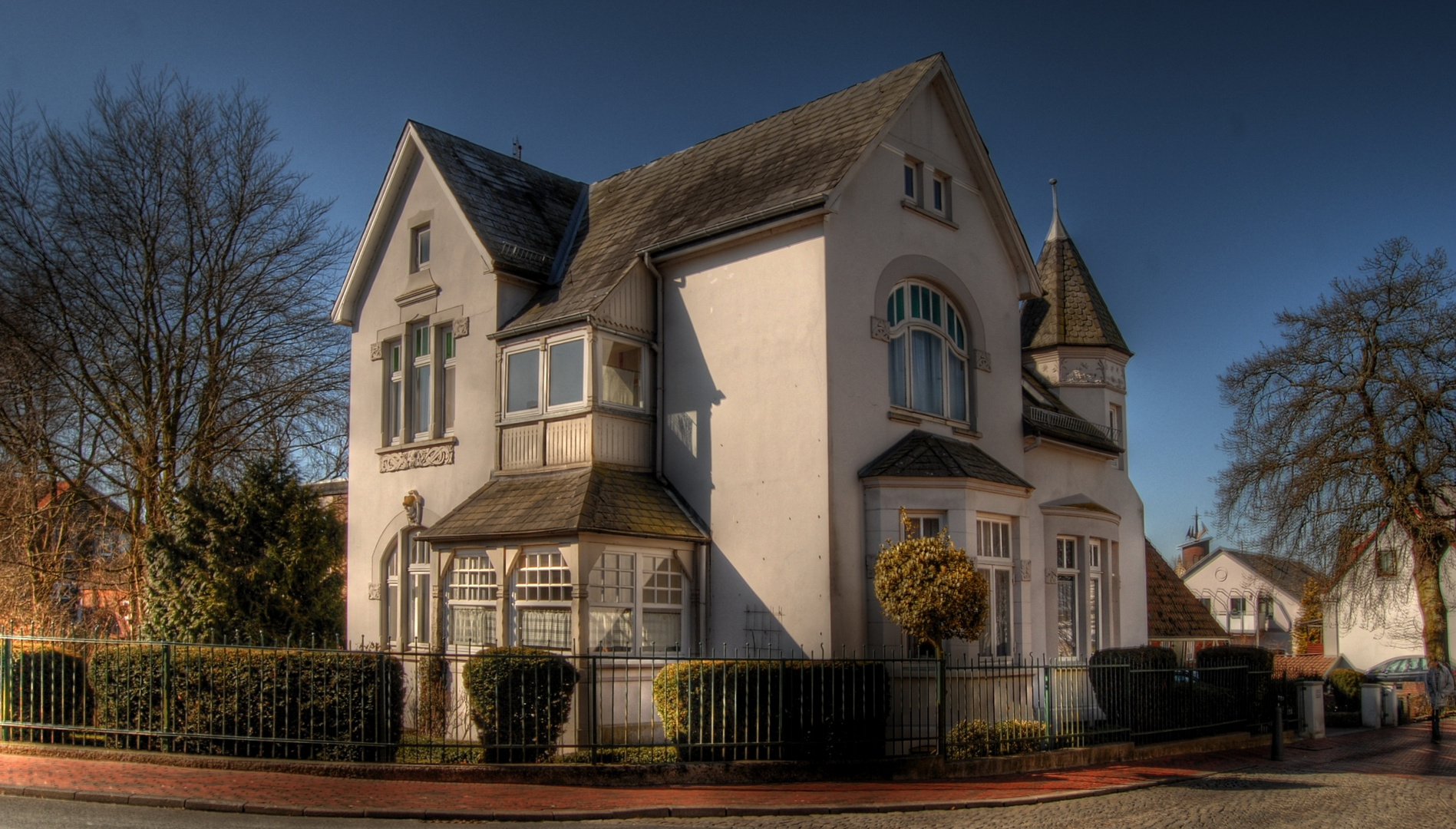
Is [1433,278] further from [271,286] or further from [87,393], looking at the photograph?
[87,393]

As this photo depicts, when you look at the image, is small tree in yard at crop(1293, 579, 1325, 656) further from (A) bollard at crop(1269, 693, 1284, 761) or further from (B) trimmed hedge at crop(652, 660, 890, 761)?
(B) trimmed hedge at crop(652, 660, 890, 761)

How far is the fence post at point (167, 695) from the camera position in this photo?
14.3 metres

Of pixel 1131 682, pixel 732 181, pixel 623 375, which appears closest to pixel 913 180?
pixel 732 181

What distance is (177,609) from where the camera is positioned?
1933cm

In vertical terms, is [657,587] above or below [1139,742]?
above

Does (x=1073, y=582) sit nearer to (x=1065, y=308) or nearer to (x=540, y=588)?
(x=1065, y=308)

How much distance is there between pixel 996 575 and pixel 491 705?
26.7 ft

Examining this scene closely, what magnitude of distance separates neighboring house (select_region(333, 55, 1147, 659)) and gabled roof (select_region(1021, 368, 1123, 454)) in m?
0.10

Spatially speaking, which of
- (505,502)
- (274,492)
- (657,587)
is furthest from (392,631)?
(657,587)

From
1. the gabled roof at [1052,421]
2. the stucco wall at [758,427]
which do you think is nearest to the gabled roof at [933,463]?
the stucco wall at [758,427]

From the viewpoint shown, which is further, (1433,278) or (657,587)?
(1433,278)

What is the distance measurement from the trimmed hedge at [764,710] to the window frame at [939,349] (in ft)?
17.2

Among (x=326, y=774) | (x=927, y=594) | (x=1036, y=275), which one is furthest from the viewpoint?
(x=1036, y=275)

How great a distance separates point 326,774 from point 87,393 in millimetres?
18338
